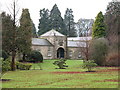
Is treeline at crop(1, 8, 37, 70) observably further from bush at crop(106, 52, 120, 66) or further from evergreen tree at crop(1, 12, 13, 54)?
bush at crop(106, 52, 120, 66)

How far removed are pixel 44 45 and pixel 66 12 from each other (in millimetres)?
37840

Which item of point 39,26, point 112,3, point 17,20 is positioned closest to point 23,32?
point 17,20

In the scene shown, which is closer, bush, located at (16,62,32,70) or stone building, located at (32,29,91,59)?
bush, located at (16,62,32,70)

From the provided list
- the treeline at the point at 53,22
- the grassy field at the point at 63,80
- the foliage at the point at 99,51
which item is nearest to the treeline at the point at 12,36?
the grassy field at the point at 63,80

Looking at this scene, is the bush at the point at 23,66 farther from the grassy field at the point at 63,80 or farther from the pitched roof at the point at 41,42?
the pitched roof at the point at 41,42

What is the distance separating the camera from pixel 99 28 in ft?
146

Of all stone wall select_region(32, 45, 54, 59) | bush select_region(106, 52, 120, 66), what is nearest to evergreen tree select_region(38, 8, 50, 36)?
stone wall select_region(32, 45, 54, 59)

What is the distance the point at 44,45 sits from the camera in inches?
1955

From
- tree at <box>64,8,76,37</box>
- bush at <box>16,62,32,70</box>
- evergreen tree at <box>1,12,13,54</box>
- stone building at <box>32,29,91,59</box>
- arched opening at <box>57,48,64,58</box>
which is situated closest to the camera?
evergreen tree at <box>1,12,13,54</box>

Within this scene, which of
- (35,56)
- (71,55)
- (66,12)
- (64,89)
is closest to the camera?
(64,89)

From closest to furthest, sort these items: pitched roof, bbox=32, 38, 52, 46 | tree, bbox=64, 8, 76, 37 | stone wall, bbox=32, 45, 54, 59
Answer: pitched roof, bbox=32, 38, 52, 46 < stone wall, bbox=32, 45, 54, 59 < tree, bbox=64, 8, 76, 37

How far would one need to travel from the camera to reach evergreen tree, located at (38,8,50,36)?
72.8m

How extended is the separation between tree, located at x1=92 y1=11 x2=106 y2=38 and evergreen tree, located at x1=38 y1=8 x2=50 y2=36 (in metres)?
28.9

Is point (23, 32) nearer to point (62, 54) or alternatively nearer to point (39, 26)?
point (62, 54)
